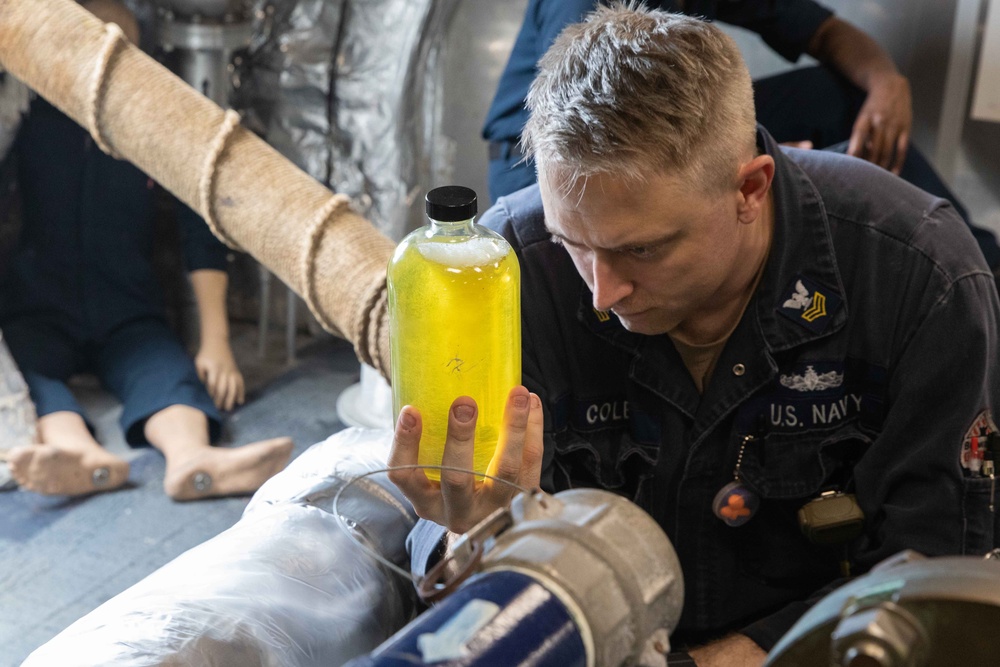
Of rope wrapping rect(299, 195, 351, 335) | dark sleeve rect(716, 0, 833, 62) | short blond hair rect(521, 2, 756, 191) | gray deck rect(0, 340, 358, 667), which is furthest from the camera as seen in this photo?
dark sleeve rect(716, 0, 833, 62)

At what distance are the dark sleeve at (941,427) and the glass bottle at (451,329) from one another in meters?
0.48

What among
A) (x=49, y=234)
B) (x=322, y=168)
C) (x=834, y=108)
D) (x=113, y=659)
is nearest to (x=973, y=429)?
(x=113, y=659)

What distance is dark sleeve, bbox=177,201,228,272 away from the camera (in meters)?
2.77

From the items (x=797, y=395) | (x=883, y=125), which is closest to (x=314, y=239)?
(x=797, y=395)

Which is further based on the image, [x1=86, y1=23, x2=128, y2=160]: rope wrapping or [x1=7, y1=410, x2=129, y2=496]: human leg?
[x1=7, y1=410, x2=129, y2=496]: human leg

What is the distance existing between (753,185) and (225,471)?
1440 mm

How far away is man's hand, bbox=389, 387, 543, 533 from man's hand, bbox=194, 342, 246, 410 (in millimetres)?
1682

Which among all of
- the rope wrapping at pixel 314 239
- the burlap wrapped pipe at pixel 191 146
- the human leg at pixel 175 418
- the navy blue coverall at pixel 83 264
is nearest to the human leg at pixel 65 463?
the human leg at pixel 175 418

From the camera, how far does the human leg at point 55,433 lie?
2.14 metres

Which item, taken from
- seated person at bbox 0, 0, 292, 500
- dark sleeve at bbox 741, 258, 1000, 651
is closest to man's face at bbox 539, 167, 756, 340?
dark sleeve at bbox 741, 258, 1000, 651

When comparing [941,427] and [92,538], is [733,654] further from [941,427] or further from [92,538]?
[92,538]

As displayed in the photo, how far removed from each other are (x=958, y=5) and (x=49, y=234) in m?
2.49

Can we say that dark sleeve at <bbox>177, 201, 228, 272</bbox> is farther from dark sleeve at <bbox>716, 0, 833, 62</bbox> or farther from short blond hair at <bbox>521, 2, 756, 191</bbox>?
short blond hair at <bbox>521, 2, 756, 191</bbox>

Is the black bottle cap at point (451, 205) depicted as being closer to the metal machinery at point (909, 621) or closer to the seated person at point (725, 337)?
the seated person at point (725, 337)
